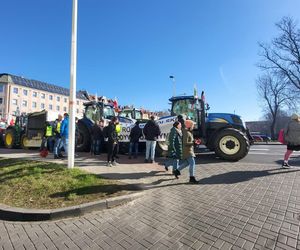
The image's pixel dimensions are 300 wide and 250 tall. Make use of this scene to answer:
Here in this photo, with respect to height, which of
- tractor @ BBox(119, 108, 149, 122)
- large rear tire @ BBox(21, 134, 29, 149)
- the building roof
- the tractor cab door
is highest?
the building roof

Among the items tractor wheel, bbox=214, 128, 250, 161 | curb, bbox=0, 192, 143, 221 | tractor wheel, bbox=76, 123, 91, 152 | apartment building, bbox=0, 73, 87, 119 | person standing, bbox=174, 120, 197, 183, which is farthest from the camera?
apartment building, bbox=0, 73, 87, 119

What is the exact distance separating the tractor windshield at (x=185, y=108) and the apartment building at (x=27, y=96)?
6174cm

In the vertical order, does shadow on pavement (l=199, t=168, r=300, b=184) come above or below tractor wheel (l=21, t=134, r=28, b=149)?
below

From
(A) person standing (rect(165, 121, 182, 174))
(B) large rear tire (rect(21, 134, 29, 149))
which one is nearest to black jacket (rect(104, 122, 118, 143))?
(A) person standing (rect(165, 121, 182, 174))

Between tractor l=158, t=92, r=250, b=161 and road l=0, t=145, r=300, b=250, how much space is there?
169 inches

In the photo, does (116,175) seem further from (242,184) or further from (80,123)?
(80,123)

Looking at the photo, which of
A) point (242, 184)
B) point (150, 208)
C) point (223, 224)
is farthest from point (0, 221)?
point (242, 184)

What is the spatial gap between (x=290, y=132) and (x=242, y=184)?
3.63 meters

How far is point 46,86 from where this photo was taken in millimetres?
92438

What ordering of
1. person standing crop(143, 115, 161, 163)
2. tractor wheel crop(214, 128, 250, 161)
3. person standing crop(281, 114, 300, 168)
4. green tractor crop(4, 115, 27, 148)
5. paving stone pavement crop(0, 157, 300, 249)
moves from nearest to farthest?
paving stone pavement crop(0, 157, 300, 249), person standing crop(281, 114, 300, 168), person standing crop(143, 115, 161, 163), tractor wheel crop(214, 128, 250, 161), green tractor crop(4, 115, 27, 148)

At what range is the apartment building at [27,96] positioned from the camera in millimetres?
76938

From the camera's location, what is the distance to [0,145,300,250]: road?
4004mm

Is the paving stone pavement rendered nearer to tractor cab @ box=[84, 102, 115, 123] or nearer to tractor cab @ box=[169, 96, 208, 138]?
tractor cab @ box=[169, 96, 208, 138]

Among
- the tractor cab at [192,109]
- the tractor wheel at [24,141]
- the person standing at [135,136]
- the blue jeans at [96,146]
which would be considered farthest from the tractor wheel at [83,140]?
the tractor wheel at [24,141]
